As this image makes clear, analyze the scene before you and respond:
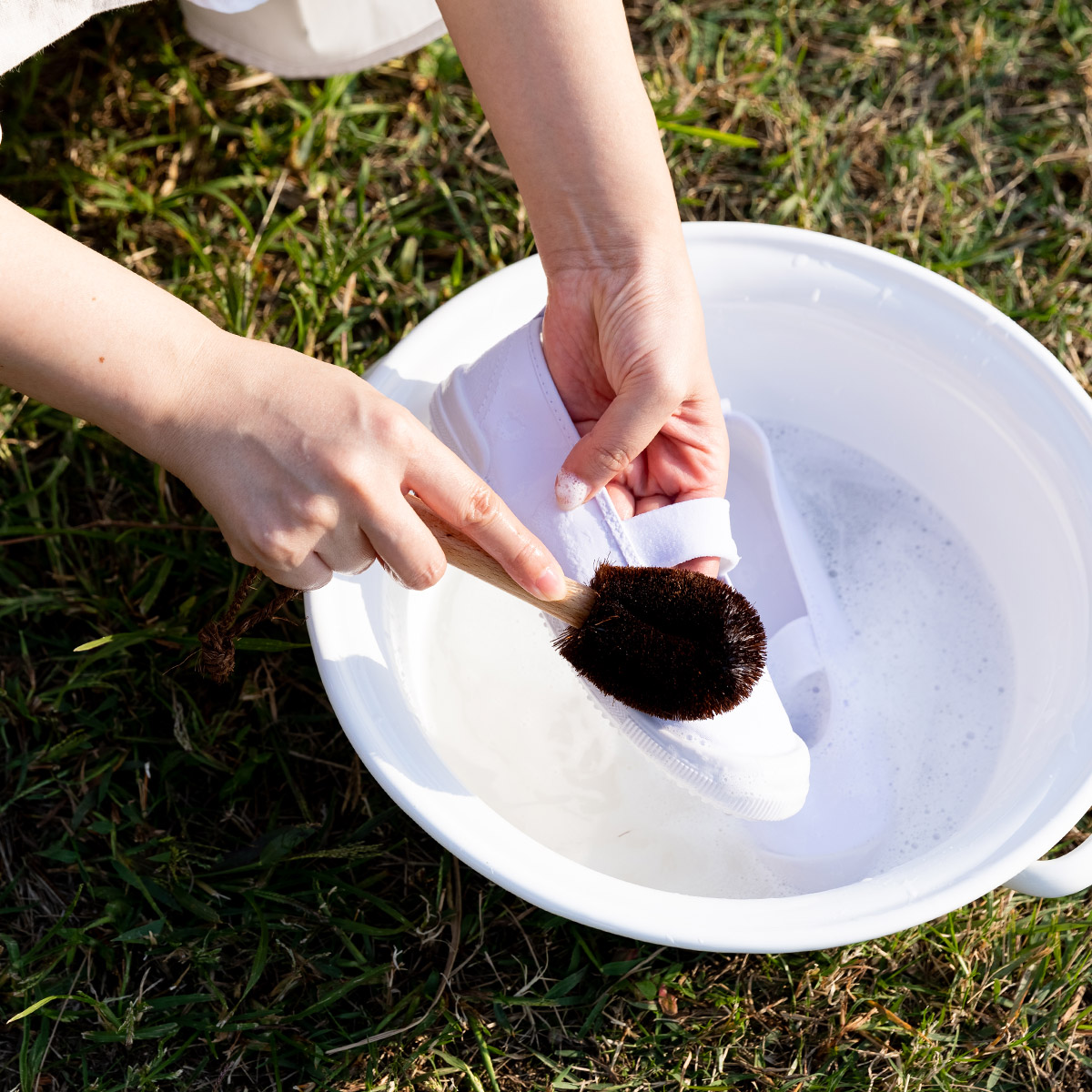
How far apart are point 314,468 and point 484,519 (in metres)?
0.16

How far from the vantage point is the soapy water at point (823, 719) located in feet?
4.01

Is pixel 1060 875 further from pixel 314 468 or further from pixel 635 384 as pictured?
pixel 314 468

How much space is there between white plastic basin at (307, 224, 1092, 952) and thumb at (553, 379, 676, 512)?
9.1 inches

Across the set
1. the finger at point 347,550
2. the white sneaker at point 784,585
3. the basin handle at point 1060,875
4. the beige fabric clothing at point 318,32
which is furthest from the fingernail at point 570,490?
the beige fabric clothing at point 318,32

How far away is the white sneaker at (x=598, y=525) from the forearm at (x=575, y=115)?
0.14m

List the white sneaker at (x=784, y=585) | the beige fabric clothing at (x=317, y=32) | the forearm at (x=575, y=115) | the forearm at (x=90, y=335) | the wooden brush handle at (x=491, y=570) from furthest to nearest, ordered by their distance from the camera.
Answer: the beige fabric clothing at (x=317, y=32) < the white sneaker at (x=784, y=585) < the forearm at (x=575, y=115) < the wooden brush handle at (x=491, y=570) < the forearm at (x=90, y=335)

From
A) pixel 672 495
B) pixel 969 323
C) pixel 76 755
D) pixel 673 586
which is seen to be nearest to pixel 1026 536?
pixel 969 323

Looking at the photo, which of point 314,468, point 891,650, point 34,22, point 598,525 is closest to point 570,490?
point 598,525

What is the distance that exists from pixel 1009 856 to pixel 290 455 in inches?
29.4

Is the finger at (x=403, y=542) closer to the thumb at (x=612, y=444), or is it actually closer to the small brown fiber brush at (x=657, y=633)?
the small brown fiber brush at (x=657, y=633)

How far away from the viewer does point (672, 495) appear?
1.21m

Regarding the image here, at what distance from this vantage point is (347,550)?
94 centimetres

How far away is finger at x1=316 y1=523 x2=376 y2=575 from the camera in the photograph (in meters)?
0.93

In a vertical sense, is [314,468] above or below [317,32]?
A: below
